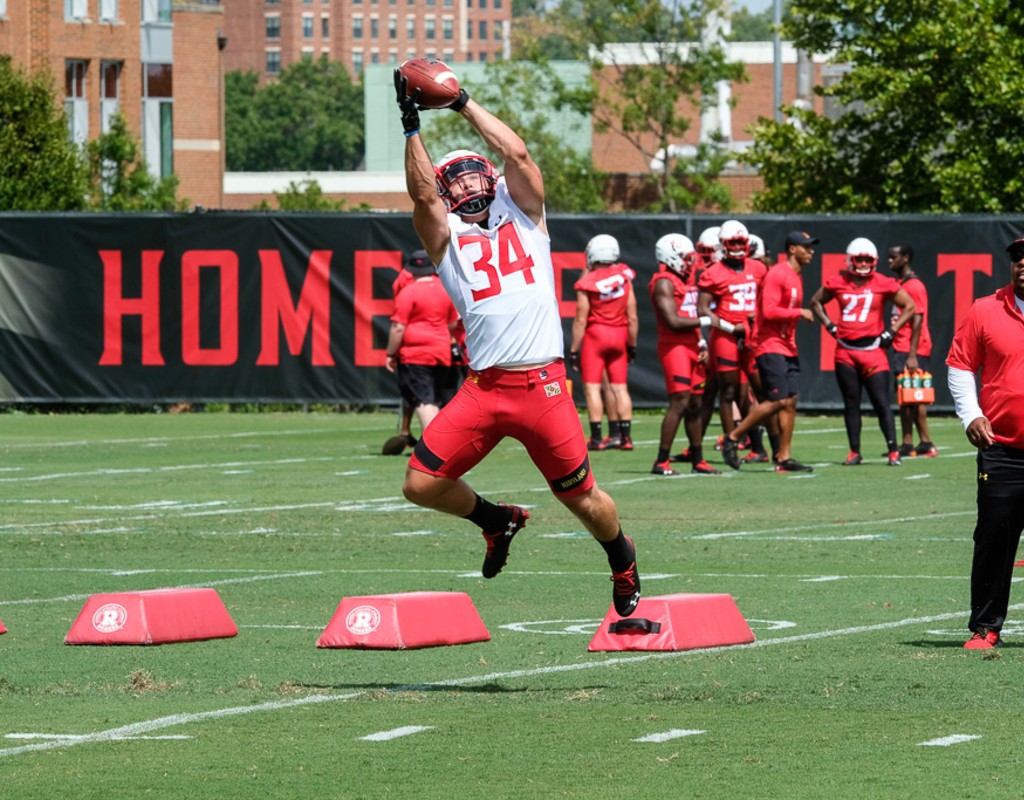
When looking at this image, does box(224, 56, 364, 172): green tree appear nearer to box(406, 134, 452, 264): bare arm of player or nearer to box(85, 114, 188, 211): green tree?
box(85, 114, 188, 211): green tree

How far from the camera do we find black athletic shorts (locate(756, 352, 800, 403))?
65.9 feet

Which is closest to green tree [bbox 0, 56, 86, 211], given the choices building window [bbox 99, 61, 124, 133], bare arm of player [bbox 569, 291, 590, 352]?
bare arm of player [bbox 569, 291, 590, 352]

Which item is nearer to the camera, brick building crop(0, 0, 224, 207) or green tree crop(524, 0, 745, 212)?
brick building crop(0, 0, 224, 207)

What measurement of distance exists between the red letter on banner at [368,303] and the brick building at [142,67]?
2602 cm

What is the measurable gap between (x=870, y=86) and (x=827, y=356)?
646 centimetres

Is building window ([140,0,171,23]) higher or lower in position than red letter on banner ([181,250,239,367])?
higher

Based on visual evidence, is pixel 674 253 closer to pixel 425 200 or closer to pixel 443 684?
pixel 425 200

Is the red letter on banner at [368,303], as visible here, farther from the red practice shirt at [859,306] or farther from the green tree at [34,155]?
the red practice shirt at [859,306]

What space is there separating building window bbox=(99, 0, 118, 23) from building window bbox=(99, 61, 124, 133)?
4.20ft

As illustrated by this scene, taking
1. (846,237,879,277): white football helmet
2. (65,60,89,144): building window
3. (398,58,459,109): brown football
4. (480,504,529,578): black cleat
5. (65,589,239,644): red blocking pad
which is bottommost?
(65,589,239,644): red blocking pad

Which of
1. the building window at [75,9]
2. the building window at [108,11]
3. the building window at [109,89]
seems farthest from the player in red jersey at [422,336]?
the building window at [109,89]

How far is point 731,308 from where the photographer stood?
2053cm

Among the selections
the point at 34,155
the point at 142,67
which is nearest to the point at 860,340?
the point at 34,155

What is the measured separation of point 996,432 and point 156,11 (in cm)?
5964
